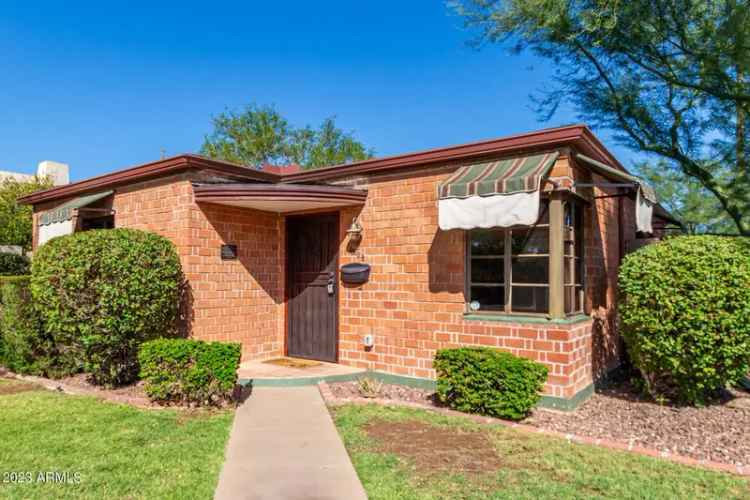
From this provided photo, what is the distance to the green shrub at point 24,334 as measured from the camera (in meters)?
7.90

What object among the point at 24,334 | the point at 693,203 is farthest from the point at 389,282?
the point at 693,203

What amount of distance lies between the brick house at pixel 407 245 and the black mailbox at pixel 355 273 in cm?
6

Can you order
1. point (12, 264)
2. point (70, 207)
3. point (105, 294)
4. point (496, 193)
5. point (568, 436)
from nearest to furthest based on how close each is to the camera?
1. point (568, 436)
2. point (496, 193)
3. point (105, 294)
4. point (70, 207)
5. point (12, 264)

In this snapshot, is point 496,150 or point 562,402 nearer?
point 562,402

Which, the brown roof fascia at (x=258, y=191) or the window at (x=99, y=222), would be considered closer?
the brown roof fascia at (x=258, y=191)

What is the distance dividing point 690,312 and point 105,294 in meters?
7.13

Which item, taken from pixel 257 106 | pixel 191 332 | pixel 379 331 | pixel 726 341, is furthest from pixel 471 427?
pixel 257 106

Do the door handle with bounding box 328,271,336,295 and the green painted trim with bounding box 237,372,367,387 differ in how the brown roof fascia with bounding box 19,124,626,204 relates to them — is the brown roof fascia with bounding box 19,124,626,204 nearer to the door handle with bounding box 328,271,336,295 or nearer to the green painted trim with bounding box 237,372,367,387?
the door handle with bounding box 328,271,336,295

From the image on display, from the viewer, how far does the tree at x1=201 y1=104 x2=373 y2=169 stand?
1201 inches

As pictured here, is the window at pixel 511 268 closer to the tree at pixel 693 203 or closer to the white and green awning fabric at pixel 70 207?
the white and green awning fabric at pixel 70 207

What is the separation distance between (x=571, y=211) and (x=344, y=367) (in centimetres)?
410

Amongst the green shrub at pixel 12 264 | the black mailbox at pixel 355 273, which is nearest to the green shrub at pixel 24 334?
the black mailbox at pixel 355 273

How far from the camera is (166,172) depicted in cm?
792

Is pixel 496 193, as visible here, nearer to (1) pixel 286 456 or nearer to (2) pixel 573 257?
(2) pixel 573 257
